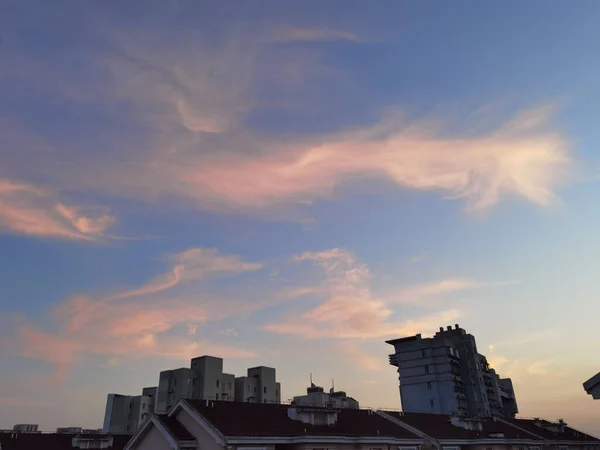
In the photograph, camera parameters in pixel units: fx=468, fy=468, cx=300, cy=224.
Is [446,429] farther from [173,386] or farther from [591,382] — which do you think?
[173,386]

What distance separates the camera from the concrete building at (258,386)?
4528 inches

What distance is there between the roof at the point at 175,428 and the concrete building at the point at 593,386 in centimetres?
2407

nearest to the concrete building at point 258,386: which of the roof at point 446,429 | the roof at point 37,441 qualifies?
the roof at point 37,441

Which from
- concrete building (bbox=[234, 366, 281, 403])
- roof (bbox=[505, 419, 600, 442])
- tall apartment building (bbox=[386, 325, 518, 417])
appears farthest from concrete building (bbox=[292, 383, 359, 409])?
roof (bbox=[505, 419, 600, 442])

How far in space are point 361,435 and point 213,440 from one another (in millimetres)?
12695

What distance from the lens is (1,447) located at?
138 ft

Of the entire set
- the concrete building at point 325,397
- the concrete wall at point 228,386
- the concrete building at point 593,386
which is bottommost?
the concrete building at point 593,386

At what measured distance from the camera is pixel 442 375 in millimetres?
89250

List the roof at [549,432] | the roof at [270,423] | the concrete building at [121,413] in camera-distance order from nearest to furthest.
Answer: the roof at [270,423], the roof at [549,432], the concrete building at [121,413]

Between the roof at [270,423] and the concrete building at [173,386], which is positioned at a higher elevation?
the concrete building at [173,386]

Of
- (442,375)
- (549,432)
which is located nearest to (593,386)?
(549,432)

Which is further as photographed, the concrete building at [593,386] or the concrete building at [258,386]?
the concrete building at [258,386]

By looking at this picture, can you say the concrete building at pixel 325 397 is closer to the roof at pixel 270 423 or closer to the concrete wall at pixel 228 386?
the concrete wall at pixel 228 386

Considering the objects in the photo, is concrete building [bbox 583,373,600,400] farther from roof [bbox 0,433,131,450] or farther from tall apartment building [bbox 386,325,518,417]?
tall apartment building [bbox 386,325,518,417]
